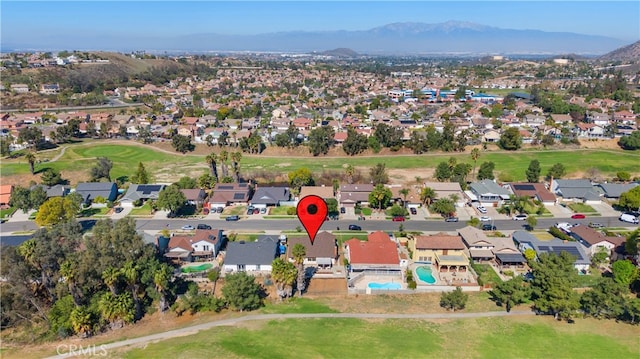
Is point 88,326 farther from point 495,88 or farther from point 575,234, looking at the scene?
point 495,88

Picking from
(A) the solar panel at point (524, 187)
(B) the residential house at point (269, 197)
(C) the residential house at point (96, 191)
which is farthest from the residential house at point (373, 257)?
(C) the residential house at point (96, 191)

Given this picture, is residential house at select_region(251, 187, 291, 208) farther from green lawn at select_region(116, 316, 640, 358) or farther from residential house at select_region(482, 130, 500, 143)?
residential house at select_region(482, 130, 500, 143)

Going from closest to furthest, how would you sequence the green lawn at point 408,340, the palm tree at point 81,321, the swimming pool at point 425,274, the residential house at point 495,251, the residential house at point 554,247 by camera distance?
the green lawn at point 408,340 < the palm tree at point 81,321 < the swimming pool at point 425,274 < the residential house at point 554,247 < the residential house at point 495,251

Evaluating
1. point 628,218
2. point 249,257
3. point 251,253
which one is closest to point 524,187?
point 628,218

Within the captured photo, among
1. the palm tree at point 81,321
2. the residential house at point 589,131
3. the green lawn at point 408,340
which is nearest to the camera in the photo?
the green lawn at point 408,340

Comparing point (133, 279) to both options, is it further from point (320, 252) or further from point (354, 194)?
point (354, 194)

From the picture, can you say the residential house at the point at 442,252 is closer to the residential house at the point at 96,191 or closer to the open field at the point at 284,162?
the open field at the point at 284,162

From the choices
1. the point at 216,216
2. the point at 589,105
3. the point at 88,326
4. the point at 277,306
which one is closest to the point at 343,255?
the point at 277,306
